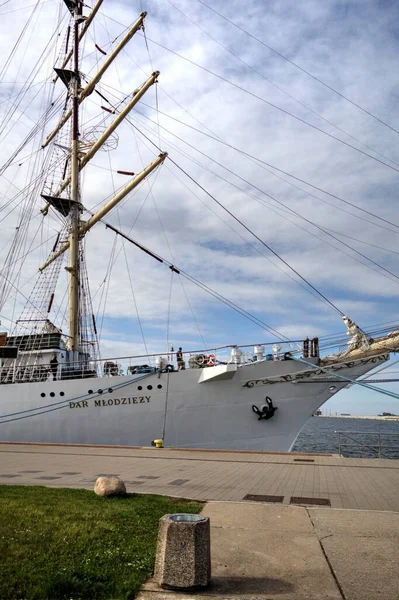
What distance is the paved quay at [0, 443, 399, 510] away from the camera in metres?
9.03

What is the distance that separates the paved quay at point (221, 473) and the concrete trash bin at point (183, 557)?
430 centimetres

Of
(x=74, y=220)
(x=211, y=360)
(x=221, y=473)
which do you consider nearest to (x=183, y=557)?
(x=221, y=473)

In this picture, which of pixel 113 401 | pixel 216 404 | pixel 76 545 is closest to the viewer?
pixel 76 545

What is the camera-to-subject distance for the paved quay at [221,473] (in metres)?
9.03

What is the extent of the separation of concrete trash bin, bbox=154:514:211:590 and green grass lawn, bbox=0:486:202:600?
251 mm

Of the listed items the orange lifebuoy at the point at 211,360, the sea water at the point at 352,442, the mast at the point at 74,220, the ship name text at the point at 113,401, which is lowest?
the sea water at the point at 352,442

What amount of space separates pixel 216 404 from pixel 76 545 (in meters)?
13.6

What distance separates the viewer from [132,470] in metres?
12.3

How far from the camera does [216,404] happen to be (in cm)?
1845

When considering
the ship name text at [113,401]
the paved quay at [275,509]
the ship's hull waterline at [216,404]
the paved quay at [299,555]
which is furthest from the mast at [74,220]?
the paved quay at [299,555]

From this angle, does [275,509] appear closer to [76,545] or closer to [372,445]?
[76,545]

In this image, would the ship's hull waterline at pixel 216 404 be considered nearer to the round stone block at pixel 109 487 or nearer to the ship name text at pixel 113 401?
the ship name text at pixel 113 401

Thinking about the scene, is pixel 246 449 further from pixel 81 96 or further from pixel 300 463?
pixel 81 96

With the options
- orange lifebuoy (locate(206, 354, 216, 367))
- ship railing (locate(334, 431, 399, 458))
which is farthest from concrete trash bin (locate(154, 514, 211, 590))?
orange lifebuoy (locate(206, 354, 216, 367))
